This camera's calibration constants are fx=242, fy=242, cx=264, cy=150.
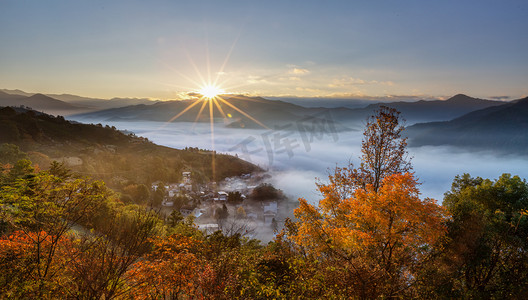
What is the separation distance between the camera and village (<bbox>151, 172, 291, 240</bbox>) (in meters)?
69.4

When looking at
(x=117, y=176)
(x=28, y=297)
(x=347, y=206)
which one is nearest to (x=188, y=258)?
(x=28, y=297)

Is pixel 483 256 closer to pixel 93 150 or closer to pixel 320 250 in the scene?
pixel 320 250

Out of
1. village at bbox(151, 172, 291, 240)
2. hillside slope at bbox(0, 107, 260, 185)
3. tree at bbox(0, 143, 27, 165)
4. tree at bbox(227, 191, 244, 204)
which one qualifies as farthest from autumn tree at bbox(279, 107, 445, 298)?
tree at bbox(227, 191, 244, 204)

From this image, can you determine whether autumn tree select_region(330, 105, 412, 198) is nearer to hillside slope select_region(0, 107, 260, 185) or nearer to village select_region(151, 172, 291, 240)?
village select_region(151, 172, 291, 240)

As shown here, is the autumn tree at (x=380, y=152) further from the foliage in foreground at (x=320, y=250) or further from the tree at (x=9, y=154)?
the tree at (x=9, y=154)

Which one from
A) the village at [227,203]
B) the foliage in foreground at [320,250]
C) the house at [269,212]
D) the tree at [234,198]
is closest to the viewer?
the foliage in foreground at [320,250]

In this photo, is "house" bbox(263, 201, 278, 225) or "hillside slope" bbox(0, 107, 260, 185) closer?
"hillside slope" bbox(0, 107, 260, 185)

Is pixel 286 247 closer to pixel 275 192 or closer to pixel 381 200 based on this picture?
pixel 381 200

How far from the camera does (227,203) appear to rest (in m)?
96.2

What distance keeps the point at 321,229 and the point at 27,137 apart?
314 ft

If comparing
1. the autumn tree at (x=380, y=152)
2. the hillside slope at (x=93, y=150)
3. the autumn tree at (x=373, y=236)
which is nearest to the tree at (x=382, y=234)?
the autumn tree at (x=373, y=236)

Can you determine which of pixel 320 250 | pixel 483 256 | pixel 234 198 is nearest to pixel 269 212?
pixel 234 198

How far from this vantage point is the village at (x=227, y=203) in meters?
69.4

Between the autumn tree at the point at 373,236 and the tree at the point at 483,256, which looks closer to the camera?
the autumn tree at the point at 373,236
